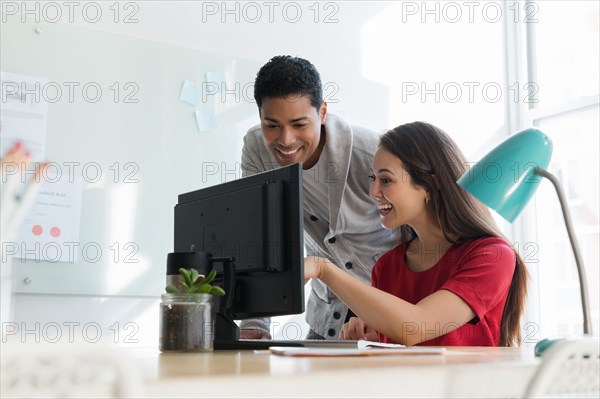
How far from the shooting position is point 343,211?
6.91 ft

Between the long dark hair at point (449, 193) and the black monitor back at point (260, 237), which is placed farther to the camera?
the long dark hair at point (449, 193)

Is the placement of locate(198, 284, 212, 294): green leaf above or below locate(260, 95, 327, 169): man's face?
below

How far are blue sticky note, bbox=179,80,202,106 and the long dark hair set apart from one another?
125 centimetres

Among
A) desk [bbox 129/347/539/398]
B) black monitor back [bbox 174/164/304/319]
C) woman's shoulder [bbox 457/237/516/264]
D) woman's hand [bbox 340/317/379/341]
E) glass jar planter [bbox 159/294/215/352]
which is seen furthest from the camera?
woman's hand [bbox 340/317/379/341]

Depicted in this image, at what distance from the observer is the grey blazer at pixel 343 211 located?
6.86 ft

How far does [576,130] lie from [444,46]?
76 centimetres

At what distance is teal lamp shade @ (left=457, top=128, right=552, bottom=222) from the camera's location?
1074 millimetres

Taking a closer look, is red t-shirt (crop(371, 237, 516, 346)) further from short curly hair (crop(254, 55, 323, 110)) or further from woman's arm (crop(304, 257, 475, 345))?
short curly hair (crop(254, 55, 323, 110))

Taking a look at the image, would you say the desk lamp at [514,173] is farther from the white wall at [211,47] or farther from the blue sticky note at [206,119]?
the blue sticky note at [206,119]

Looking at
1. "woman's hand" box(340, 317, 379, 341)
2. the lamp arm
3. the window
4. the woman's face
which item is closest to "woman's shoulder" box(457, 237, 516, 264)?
the woman's face

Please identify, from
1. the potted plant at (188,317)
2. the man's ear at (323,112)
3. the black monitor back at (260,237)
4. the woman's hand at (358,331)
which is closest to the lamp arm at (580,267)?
the black monitor back at (260,237)

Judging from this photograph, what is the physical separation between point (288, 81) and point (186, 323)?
91 cm

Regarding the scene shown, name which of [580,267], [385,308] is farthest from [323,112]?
[580,267]

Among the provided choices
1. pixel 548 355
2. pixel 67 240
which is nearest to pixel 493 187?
pixel 548 355
